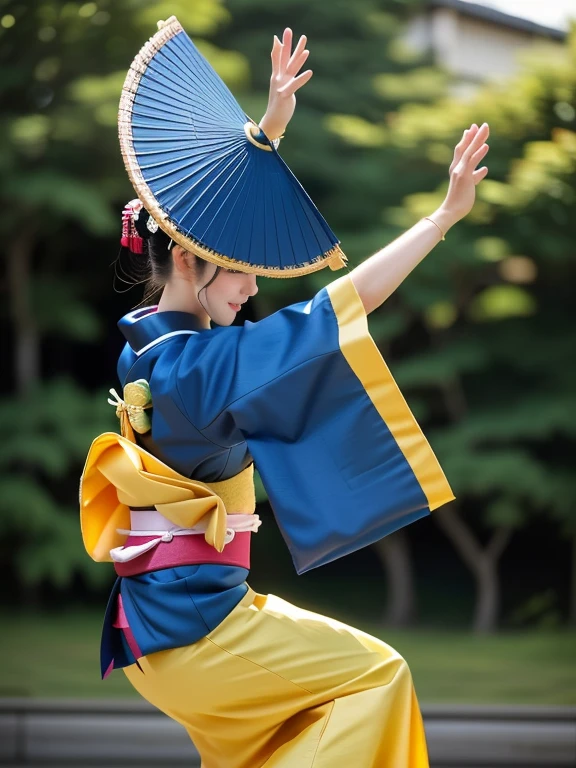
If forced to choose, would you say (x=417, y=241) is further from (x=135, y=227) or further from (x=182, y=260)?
(x=135, y=227)

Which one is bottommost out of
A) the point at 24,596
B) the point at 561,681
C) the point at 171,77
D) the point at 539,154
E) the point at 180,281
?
the point at 561,681

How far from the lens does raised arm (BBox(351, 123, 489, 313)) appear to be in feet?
5.82

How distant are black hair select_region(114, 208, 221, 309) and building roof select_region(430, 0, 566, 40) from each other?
7723mm

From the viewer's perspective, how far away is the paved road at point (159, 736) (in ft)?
12.9

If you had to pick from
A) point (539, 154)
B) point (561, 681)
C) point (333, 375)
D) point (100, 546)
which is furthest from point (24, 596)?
point (333, 375)

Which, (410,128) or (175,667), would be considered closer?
(175,667)

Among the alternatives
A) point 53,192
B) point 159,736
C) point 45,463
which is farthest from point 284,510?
point 53,192

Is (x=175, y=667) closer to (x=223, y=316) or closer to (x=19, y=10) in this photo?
(x=223, y=316)

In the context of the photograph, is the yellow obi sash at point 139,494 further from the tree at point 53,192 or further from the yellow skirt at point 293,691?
the tree at point 53,192

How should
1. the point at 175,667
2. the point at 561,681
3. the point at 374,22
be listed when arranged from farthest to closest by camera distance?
the point at 374,22 < the point at 561,681 < the point at 175,667

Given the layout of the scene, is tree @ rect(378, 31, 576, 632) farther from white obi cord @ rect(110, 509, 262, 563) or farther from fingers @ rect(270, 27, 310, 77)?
white obi cord @ rect(110, 509, 262, 563)

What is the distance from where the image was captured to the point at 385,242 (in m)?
6.55

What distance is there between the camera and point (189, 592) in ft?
6.27

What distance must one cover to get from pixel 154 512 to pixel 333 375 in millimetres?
443
